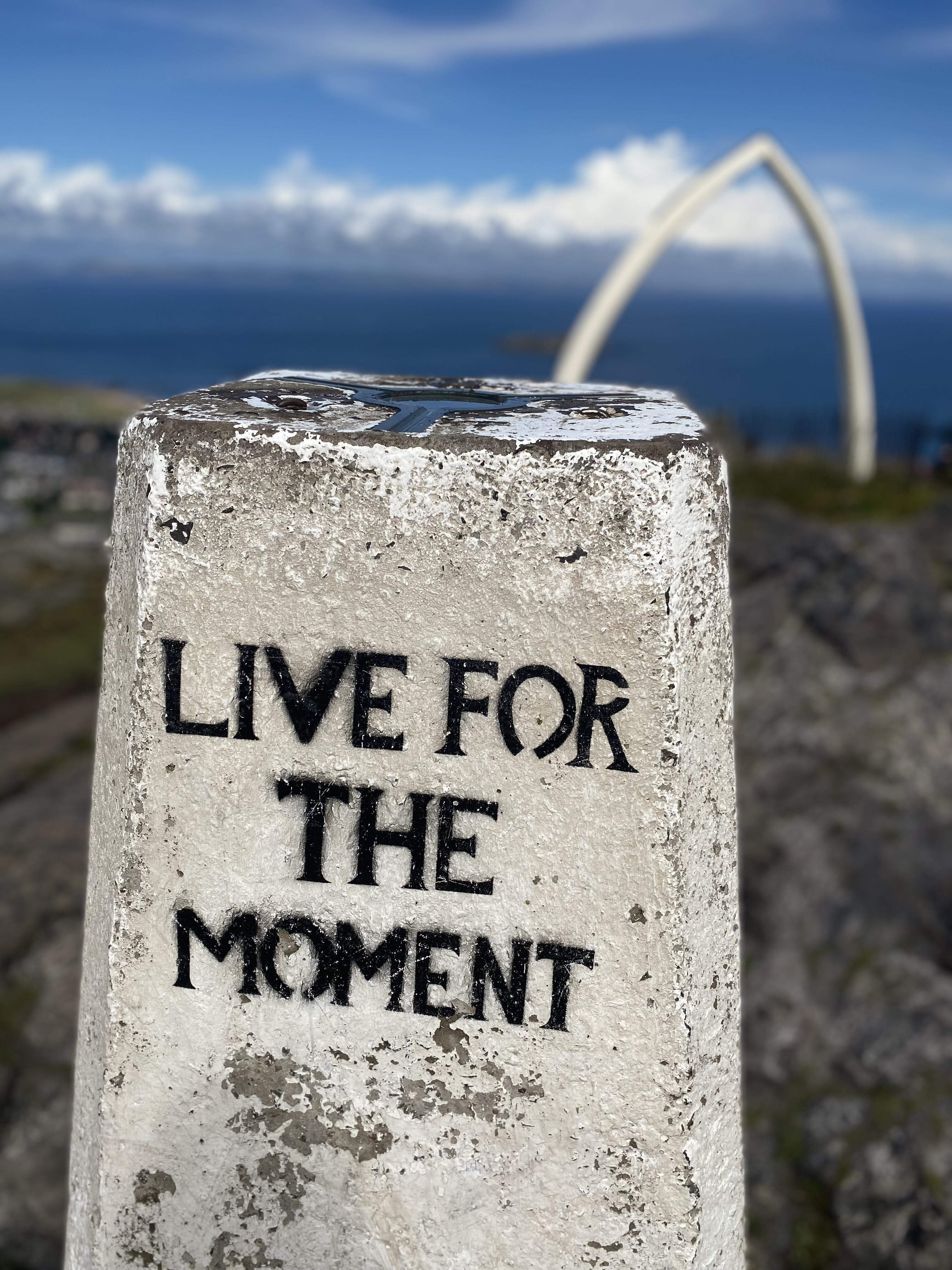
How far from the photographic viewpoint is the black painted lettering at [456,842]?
7.08ft

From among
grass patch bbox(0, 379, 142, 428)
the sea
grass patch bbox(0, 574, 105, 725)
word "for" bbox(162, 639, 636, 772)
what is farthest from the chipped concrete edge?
grass patch bbox(0, 379, 142, 428)

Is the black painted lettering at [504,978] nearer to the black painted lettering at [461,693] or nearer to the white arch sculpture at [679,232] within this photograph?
the black painted lettering at [461,693]

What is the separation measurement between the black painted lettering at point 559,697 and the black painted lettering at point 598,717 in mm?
24

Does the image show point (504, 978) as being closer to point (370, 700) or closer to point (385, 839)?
point (385, 839)

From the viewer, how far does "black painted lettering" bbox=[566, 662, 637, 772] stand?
2088mm

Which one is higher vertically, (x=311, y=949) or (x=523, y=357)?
(x=523, y=357)

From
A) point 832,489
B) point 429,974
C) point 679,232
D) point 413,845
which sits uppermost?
point 679,232

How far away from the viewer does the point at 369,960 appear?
2.26 meters

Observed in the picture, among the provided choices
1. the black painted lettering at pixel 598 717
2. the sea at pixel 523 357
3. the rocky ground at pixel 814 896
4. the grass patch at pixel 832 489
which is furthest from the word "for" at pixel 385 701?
the sea at pixel 523 357

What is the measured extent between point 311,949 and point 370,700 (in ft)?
1.81

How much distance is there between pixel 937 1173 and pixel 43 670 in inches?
317

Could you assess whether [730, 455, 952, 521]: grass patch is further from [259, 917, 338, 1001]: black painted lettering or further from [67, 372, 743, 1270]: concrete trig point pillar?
[259, 917, 338, 1001]: black painted lettering

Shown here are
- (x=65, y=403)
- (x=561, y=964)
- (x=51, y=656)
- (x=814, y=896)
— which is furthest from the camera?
(x=65, y=403)

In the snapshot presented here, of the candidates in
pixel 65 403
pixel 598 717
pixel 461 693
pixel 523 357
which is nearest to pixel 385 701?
pixel 461 693
